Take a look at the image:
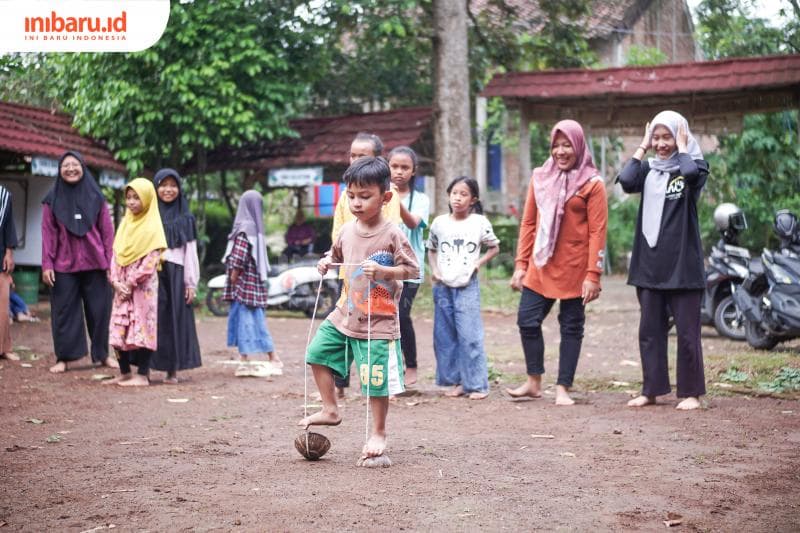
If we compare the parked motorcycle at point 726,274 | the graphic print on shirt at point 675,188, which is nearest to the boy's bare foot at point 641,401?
the graphic print on shirt at point 675,188

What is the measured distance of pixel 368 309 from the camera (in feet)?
16.3

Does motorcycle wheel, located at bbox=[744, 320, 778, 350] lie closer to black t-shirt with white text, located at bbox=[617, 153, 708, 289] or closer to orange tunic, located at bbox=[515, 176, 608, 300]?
black t-shirt with white text, located at bbox=[617, 153, 708, 289]

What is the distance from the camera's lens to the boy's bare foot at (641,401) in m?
6.79

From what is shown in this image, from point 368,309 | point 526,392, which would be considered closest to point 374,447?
point 368,309

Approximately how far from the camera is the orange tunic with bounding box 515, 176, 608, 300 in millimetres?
6742

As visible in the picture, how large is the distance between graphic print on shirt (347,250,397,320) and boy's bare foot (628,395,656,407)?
2506mm

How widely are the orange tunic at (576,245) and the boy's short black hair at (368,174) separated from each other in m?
2.27

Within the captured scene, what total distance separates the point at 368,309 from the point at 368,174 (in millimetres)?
693

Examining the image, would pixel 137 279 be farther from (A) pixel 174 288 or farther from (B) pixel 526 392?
(B) pixel 526 392

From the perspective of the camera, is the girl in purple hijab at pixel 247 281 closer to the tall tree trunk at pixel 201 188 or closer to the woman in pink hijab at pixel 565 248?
the woman in pink hijab at pixel 565 248

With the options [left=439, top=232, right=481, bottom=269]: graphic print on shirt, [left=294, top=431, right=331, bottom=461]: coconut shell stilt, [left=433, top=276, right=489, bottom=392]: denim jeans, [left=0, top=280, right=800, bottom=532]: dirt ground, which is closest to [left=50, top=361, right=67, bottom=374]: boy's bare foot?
[left=0, top=280, right=800, bottom=532]: dirt ground

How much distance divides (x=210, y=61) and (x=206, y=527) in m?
13.0

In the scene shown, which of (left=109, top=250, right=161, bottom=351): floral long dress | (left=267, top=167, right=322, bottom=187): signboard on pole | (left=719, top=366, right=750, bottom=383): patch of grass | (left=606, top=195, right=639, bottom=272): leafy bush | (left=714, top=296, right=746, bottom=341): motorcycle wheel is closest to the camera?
(left=719, top=366, right=750, bottom=383): patch of grass

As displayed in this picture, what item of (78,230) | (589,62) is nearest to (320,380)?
(78,230)
